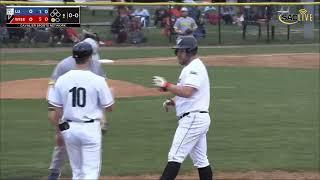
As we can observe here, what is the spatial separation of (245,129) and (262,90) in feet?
20.5

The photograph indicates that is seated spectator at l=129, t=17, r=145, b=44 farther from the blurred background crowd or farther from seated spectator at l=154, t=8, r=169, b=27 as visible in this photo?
seated spectator at l=154, t=8, r=169, b=27

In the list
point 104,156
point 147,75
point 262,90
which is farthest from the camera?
point 147,75

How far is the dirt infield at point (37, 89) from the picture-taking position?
17547 mm

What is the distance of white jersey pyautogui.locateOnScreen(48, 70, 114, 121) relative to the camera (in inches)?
250

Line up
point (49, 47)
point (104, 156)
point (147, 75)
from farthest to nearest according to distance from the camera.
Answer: point (49, 47) → point (147, 75) → point (104, 156)

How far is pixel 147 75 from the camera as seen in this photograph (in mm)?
22297

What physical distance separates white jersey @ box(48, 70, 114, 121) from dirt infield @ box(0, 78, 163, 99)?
11.1 metres

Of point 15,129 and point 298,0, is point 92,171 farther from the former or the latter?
point 298,0

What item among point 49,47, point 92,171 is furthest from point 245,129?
point 49,47

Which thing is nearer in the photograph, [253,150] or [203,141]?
[203,141]

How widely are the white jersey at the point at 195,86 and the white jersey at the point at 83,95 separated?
3.57 ft

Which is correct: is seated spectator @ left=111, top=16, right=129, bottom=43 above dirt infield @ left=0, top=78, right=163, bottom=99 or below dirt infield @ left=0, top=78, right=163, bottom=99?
above
